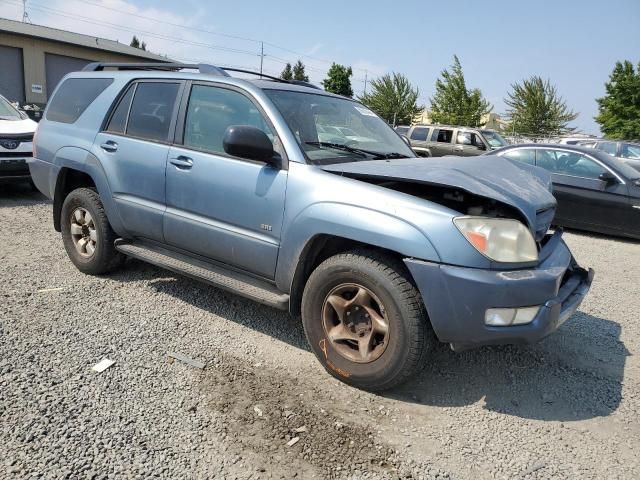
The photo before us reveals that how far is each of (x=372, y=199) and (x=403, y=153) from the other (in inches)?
50.6

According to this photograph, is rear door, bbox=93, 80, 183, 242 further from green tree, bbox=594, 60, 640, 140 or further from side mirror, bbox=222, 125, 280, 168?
green tree, bbox=594, 60, 640, 140

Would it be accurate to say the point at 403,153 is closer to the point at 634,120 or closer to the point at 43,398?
the point at 43,398

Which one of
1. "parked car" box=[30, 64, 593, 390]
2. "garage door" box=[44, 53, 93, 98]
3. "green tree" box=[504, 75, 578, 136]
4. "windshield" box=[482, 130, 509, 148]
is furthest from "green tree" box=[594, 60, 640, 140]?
"parked car" box=[30, 64, 593, 390]

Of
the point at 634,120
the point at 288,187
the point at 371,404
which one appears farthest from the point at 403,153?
Answer: the point at 634,120

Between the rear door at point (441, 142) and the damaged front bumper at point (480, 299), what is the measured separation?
1364cm

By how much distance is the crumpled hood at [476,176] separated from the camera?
109 inches

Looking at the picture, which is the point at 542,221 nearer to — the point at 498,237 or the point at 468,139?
the point at 498,237

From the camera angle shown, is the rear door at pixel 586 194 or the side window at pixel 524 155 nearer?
the rear door at pixel 586 194

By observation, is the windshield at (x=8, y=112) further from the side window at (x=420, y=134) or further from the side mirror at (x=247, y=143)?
the side window at (x=420, y=134)

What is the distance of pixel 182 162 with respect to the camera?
12.1 feet

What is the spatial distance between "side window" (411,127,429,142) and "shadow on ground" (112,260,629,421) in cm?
1274

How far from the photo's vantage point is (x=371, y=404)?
9.54 feet

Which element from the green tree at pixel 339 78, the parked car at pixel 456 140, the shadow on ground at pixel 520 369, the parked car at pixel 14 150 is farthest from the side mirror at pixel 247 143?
the green tree at pixel 339 78

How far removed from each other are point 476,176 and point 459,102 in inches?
1503
